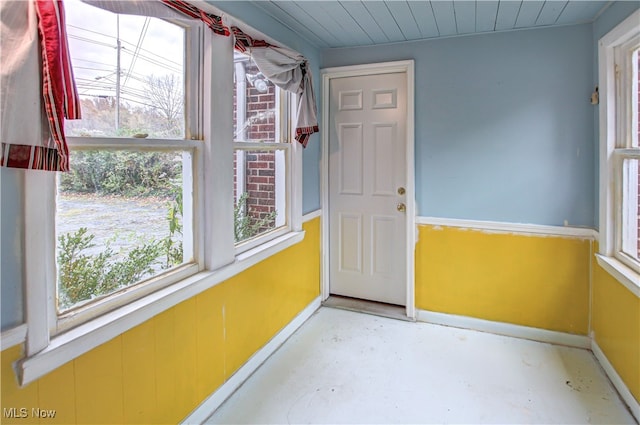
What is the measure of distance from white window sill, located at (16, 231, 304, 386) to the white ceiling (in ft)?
5.25

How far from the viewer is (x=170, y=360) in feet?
5.98

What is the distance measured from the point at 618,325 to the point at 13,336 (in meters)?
2.85

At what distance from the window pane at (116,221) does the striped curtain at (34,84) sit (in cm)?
25

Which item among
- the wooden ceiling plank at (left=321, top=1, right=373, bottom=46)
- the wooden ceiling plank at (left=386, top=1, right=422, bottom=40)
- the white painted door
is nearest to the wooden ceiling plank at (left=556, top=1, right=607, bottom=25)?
the wooden ceiling plank at (left=386, top=1, right=422, bottom=40)

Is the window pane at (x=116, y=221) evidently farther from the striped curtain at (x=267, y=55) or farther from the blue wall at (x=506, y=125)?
the blue wall at (x=506, y=125)

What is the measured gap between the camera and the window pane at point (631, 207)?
7.59 feet

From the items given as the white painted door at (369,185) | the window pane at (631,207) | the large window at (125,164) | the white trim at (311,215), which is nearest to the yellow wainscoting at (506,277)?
the white painted door at (369,185)

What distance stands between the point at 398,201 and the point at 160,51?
7.17 feet

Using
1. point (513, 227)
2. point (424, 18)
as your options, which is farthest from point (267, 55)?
point (513, 227)

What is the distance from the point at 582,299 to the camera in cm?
283

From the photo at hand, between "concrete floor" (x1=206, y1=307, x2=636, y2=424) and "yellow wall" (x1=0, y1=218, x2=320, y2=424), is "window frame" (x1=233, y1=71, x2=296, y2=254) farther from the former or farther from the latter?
"concrete floor" (x1=206, y1=307, x2=636, y2=424)

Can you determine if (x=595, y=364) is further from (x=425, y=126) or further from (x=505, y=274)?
(x=425, y=126)

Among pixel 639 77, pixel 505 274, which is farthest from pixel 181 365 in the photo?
pixel 639 77

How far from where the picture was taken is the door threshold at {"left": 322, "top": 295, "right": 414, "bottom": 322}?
3.35 meters
